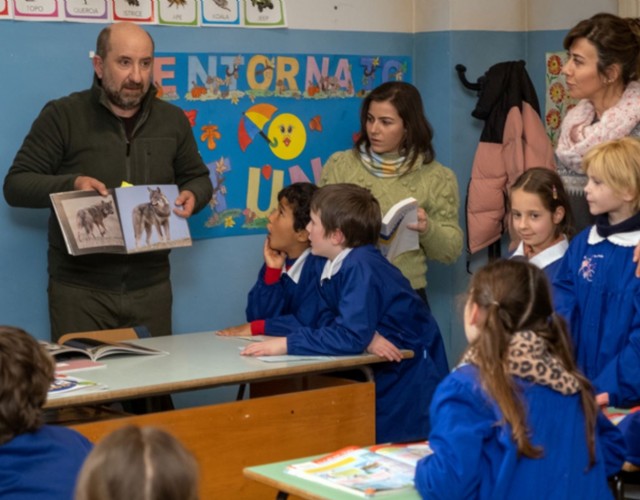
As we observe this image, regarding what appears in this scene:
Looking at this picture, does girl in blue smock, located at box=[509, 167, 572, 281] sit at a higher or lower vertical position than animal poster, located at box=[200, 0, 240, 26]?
lower

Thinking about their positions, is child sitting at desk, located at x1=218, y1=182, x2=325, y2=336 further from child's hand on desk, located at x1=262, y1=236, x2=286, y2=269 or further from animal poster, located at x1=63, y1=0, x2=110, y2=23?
animal poster, located at x1=63, y1=0, x2=110, y2=23

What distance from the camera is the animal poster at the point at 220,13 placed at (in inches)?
203

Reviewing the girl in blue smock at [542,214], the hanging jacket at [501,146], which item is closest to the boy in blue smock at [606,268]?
the girl in blue smock at [542,214]

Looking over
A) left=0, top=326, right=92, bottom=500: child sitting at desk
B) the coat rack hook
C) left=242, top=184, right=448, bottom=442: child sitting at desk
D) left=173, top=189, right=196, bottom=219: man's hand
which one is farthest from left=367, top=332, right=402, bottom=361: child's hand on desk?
the coat rack hook

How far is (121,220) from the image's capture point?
4422mm

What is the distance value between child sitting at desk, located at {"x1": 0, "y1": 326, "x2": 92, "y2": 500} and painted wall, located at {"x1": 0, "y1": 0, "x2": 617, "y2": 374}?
239 centimetres

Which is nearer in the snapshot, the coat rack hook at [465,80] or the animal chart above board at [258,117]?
the animal chart above board at [258,117]

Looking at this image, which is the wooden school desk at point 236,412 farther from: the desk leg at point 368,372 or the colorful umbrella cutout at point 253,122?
the colorful umbrella cutout at point 253,122

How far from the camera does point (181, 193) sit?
183 inches

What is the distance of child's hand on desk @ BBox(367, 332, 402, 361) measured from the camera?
4.10 m

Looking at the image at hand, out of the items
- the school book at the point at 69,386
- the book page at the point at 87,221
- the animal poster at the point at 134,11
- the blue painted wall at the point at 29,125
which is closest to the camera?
the school book at the point at 69,386

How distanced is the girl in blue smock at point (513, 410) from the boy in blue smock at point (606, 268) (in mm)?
917

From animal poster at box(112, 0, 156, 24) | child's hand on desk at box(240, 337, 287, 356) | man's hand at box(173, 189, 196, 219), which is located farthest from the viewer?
animal poster at box(112, 0, 156, 24)

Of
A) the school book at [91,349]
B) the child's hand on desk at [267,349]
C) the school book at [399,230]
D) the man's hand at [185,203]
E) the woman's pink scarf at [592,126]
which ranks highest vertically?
the woman's pink scarf at [592,126]
